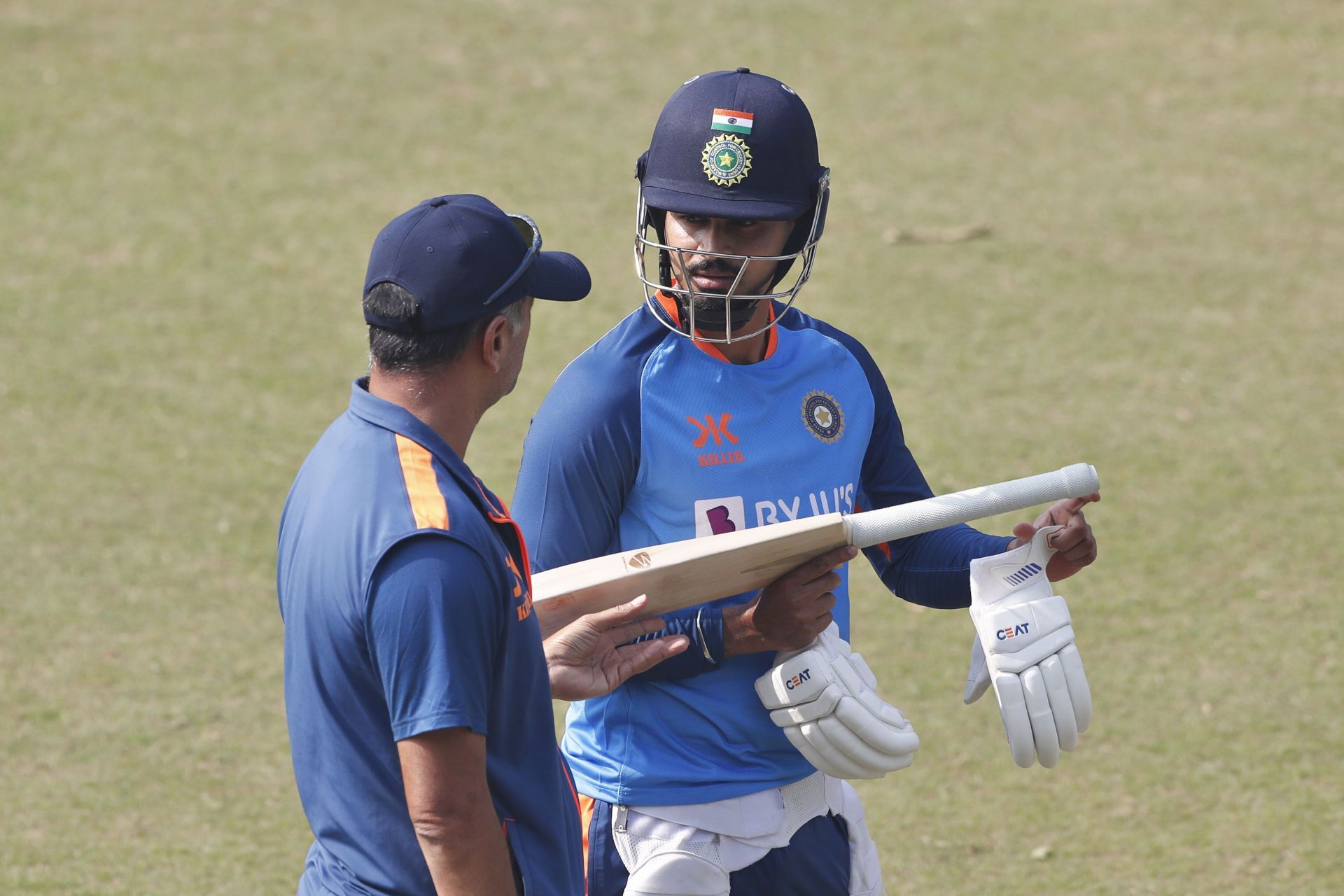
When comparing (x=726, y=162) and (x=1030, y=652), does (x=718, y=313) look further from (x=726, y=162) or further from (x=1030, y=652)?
(x=1030, y=652)

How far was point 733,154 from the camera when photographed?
3.19 meters

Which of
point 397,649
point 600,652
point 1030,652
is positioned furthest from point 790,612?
point 397,649

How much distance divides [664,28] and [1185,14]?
4.14m

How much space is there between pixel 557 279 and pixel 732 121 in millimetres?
678

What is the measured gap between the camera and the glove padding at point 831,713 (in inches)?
123

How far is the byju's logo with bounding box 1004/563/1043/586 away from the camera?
10.9ft

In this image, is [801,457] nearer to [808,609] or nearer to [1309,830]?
[808,609]

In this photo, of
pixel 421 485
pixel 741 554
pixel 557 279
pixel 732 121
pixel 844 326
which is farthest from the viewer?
pixel 844 326

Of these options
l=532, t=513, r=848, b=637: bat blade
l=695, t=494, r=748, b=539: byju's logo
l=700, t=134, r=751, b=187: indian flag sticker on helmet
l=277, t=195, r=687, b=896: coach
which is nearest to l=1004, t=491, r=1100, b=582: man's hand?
l=532, t=513, r=848, b=637: bat blade

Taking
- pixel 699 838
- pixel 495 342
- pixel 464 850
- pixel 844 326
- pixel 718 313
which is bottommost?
pixel 844 326

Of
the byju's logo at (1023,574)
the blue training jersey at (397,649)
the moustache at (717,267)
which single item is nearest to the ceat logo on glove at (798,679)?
the byju's logo at (1023,574)

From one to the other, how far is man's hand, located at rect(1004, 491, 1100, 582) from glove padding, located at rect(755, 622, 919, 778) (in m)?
0.47

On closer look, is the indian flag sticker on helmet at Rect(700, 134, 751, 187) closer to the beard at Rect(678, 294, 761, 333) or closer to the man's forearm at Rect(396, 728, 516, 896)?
the beard at Rect(678, 294, 761, 333)

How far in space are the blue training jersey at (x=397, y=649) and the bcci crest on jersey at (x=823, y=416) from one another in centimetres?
89
